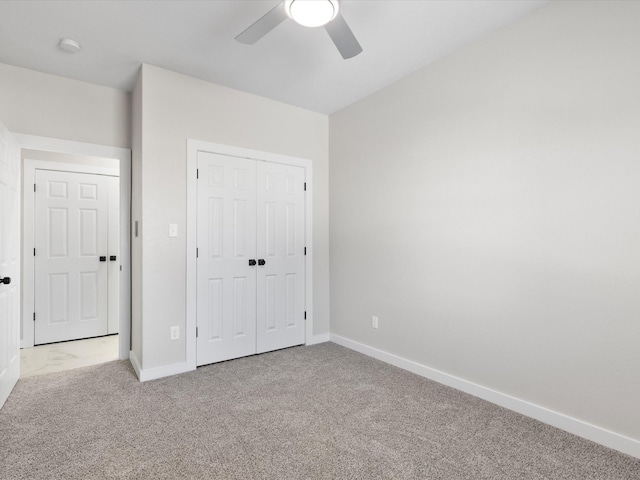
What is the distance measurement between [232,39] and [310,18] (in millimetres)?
916

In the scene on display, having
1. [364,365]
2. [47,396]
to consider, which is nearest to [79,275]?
[47,396]

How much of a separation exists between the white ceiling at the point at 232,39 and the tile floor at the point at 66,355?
2562mm

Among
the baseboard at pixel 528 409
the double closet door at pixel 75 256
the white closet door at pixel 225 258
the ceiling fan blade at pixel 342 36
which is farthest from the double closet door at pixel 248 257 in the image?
the ceiling fan blade at pixel 342 36

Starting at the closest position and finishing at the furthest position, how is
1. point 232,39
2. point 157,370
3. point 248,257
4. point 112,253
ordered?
Result: point 232,39, point 157,370, point 248,257, point 112,253

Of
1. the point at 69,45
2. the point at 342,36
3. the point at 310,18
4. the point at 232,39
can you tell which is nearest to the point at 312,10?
the point at 310,18

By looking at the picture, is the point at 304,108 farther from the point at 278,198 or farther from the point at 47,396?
the point at 47,396

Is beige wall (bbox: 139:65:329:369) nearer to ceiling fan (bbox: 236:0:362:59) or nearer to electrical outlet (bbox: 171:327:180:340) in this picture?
electrical outlet (bbox: 171:327:180:340)

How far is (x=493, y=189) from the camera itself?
2.44 m

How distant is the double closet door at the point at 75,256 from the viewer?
3.77 metres

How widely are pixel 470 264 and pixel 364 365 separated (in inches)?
51.8

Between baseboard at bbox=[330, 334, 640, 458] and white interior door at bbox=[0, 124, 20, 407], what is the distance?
2.91m

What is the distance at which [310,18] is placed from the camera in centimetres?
183

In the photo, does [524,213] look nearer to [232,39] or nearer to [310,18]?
[310,18]

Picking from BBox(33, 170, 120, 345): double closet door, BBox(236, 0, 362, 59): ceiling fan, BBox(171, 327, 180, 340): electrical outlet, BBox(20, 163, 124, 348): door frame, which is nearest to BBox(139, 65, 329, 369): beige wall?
BBox(171, 327, 180, 340): electrical outlet
